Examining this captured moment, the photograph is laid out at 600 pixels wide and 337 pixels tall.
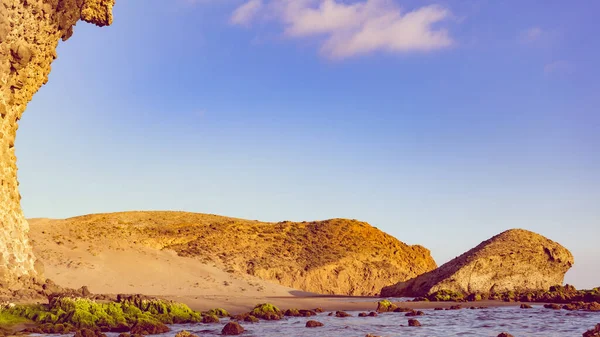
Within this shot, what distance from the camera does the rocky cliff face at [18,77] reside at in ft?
73.4

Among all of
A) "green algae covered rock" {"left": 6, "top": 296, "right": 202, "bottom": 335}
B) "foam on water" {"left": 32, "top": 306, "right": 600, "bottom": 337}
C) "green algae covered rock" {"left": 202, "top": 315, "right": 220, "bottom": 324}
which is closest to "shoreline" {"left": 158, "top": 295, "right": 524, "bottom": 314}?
"foam on water" {"left": 32, "top": 306, "right": 600, "bottom": 337}

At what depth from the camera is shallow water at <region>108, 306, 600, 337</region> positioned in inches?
708

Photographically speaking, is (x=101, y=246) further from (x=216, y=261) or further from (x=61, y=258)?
(x=216, y=261)

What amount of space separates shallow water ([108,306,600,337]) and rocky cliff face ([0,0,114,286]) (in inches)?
284

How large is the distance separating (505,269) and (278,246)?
23.2 meters

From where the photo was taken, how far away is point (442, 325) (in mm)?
20578

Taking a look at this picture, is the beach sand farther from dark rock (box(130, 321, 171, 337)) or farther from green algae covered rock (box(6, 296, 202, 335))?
dark rock (box(130, 321, 171, 337))

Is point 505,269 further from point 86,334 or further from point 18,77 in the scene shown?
point 18,77

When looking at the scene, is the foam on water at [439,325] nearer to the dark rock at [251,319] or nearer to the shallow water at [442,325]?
the shallow water at [442,325]

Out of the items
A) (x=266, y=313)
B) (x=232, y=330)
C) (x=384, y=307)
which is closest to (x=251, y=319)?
(x=266, y=313)

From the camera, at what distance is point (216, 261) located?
47.4 metres

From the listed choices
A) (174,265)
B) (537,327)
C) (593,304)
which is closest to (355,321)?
(537,327)

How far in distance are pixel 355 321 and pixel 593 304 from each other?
12066 millimetres

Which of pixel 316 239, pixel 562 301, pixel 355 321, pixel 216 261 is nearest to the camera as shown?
pixel 355 321
